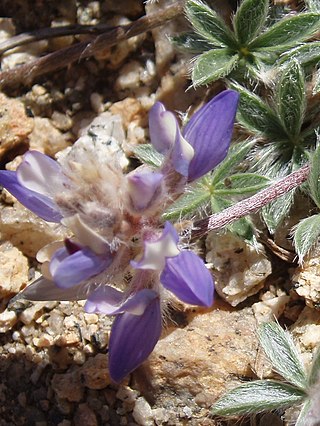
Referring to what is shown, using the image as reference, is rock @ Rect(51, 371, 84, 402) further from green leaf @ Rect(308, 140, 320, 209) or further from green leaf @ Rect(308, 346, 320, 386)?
green leaf @ Rect(308, 140, 320, 209)

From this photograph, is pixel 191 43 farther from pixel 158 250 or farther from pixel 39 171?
pixel 158 250

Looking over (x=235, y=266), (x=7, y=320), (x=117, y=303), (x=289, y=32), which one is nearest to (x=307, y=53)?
(x=289, y=32)

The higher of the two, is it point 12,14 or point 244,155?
point 12,14

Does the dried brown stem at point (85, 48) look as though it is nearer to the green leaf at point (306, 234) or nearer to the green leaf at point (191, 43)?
the green leaf at point (191, 43)

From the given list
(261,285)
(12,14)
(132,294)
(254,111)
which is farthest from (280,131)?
(12,14)

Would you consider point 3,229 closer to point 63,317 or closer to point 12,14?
point 63,317

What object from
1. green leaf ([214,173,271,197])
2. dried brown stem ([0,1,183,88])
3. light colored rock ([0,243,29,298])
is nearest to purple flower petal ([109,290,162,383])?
green leaf ([214,173,271,197])

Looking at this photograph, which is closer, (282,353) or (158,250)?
(158,250)
